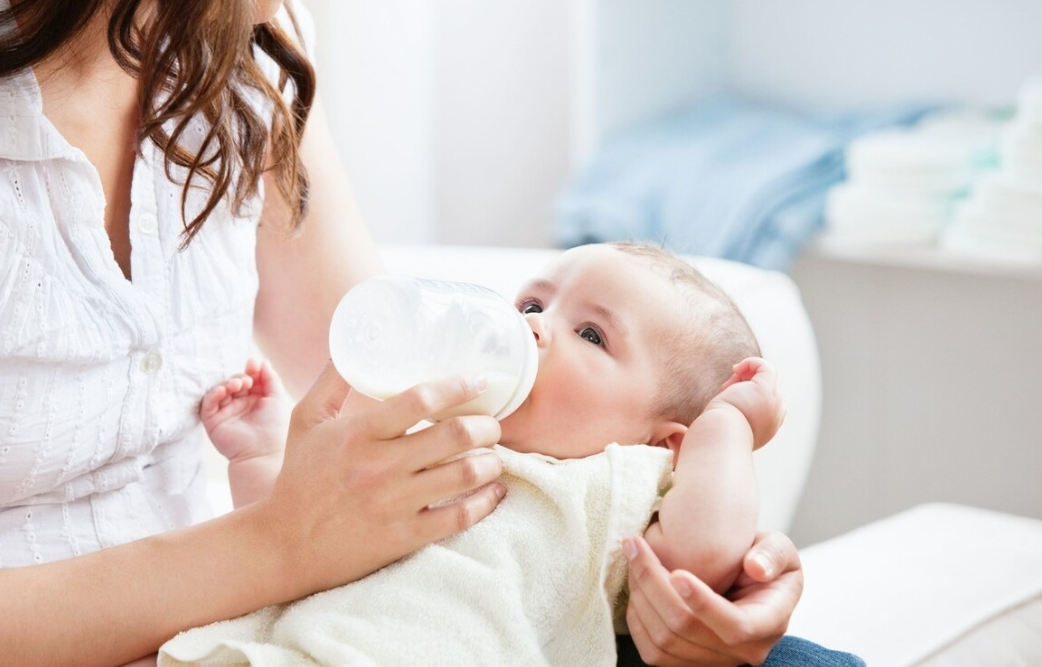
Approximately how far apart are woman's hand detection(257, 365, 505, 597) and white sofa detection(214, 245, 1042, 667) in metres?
0.39

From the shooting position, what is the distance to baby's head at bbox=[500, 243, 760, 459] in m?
0.92

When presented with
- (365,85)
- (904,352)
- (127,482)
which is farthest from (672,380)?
(365,85)

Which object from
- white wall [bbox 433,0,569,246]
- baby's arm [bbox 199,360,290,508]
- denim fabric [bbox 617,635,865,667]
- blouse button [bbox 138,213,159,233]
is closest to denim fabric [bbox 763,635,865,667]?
denim fabric [bbox 617,635,865,667]

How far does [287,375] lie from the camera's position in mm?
1292

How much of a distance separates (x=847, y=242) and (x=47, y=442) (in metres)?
1.38

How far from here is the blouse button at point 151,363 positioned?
100 centimetres

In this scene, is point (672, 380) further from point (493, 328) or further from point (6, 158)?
A: point (6, 158)

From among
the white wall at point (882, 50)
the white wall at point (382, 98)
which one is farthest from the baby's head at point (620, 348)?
the white wall at point (382, 98)

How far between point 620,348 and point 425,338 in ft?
→ 0.63

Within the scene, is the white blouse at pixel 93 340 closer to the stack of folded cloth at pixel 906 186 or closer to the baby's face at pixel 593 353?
the baby's face at pixel 593 353

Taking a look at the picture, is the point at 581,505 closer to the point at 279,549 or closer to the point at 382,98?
the point at 279,549

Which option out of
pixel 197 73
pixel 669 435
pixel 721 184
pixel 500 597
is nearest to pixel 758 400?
pixel 669 435

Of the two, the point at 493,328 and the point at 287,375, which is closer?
the point at 493,328

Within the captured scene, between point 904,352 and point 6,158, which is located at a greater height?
point 6,158
